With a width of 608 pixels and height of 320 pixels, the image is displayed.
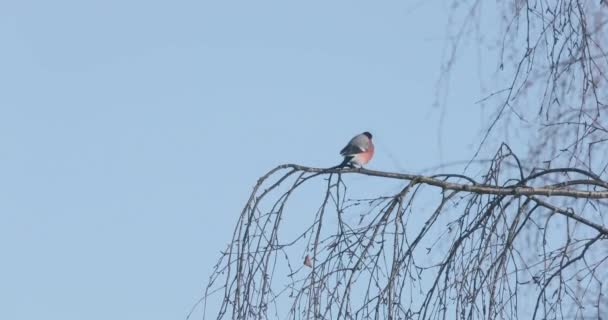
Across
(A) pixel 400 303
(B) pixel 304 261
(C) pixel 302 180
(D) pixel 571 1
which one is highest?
(D) pixel 571 1

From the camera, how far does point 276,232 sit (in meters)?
3.28

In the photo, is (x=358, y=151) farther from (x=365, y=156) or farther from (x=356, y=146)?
(x=365, y=156)

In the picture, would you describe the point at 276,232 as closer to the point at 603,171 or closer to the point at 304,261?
the point at 304,261

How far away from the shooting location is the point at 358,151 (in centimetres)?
700

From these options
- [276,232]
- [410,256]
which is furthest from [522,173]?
[276,232]

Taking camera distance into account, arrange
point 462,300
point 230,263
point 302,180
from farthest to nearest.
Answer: point 302,180 < point 230,263 < point 462,300

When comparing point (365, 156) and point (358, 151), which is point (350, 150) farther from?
point (365, 156)

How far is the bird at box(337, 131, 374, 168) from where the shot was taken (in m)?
6.96

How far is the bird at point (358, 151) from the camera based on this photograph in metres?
6.96

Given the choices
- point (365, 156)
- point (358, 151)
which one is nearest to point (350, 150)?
point (358, 151)

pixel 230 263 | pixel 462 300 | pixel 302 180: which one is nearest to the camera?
pixel 462 300

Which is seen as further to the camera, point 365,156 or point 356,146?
point 365,156

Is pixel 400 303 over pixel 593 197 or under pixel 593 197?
under

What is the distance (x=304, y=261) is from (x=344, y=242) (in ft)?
0.41
